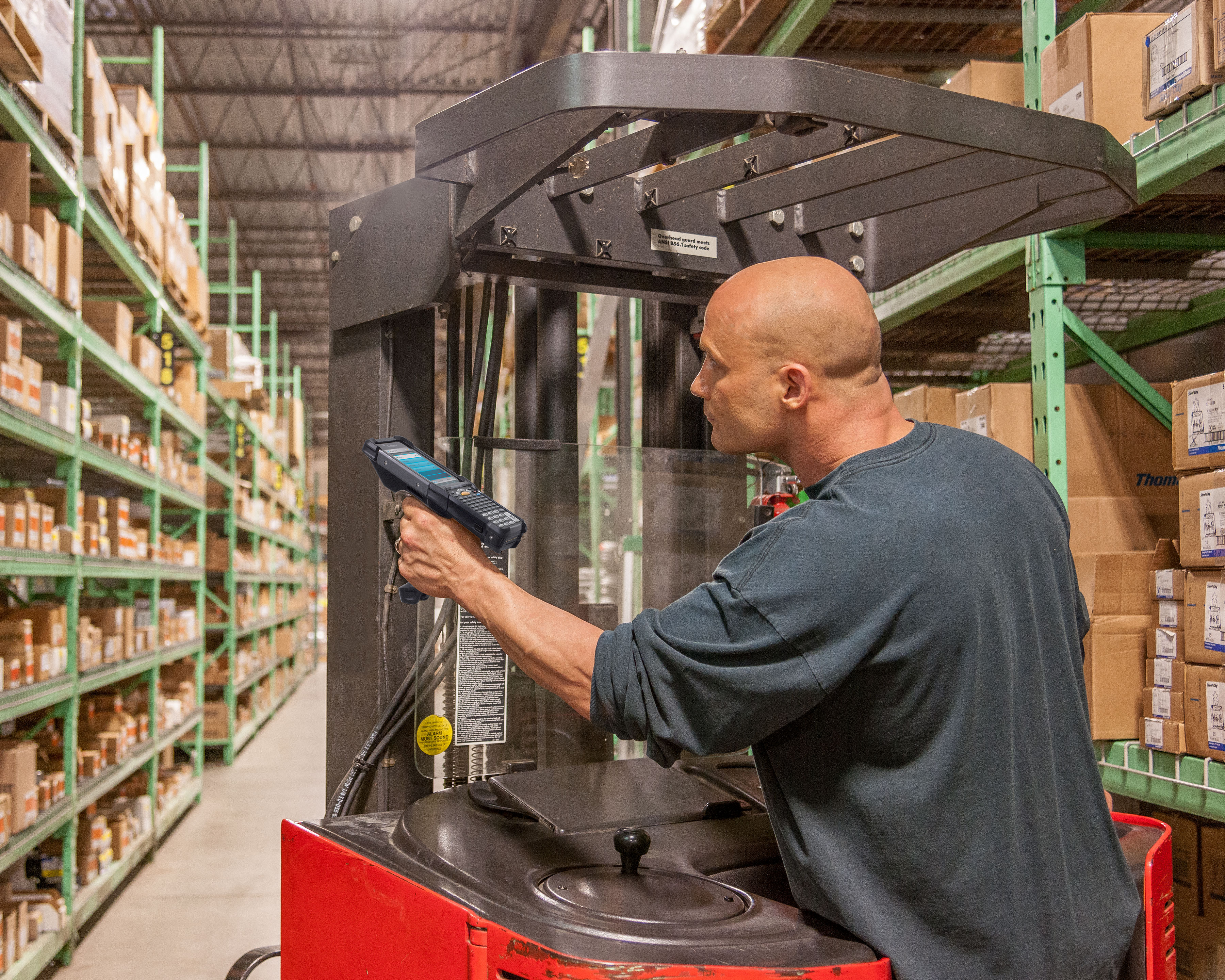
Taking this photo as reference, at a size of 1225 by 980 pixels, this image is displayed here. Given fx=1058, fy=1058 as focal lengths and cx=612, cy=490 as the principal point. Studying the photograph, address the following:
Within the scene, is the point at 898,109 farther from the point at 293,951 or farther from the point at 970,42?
the point at 970,42

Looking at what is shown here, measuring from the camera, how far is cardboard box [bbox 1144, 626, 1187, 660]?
2.62 metres

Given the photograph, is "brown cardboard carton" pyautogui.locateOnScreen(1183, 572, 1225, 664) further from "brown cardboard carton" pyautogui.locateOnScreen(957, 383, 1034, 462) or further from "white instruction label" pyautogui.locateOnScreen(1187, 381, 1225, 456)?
"brown cardboard carton" pyautogui.locateOnScreen(957, 383, 1034, 462)

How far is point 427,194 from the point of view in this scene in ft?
5.93

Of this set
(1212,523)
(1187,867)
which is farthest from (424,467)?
(1187,867)

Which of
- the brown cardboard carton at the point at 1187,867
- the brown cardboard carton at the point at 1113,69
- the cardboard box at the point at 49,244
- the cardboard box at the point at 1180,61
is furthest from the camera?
the cardboard box at the point at 49,244

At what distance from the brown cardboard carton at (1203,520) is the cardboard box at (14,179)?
13.4ft

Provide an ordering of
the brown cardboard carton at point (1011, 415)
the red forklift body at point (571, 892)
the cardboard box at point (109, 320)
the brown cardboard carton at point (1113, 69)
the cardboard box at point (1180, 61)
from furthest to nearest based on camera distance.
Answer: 1. the cardboard box at point (109, 320)
2. the brown cardboard carton at point (1011, 415)
3. the brown cardboard carton at point (1113, 69)
4. the cardboard box at point (1180, 61)
5. the red forklift body at point (571, 892)

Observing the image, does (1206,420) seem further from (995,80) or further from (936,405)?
(995,80)

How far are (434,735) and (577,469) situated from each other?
22.8 inches

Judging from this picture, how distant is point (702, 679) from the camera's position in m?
1.29

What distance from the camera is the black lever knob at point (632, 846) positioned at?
147 cm

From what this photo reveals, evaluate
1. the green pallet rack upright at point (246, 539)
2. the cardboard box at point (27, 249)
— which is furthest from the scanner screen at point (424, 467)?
the green pallet rack upright at point (246, 539)

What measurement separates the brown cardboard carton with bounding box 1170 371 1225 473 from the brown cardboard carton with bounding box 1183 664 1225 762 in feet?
1.60

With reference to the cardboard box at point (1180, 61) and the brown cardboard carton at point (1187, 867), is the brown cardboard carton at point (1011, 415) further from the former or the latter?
the brown cardboard carton at point (1187, 867)
